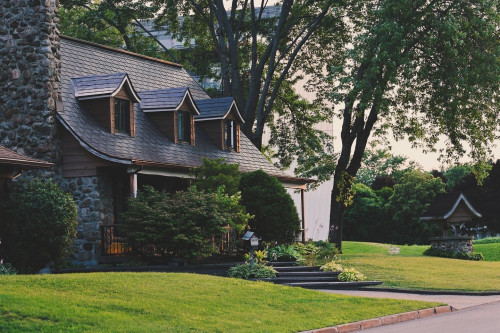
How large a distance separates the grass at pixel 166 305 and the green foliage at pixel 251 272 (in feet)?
11.4

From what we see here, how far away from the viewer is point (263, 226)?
2655 centimetres

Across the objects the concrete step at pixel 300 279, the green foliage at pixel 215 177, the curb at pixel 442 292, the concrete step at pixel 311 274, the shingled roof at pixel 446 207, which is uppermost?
the green foliage at pixel 215 177

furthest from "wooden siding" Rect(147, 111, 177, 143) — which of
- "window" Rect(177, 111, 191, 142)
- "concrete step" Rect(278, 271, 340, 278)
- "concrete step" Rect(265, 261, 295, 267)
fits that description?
"concrete step" Rect(278, 271, 340, 278)

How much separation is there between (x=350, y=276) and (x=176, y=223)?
5.19m

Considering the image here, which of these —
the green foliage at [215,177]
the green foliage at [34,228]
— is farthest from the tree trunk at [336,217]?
the green foliage at [34,228]

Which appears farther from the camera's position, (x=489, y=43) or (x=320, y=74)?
(x=320, y=74)

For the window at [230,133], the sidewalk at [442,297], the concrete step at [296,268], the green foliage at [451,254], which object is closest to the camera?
the sidewalk at [442,297]

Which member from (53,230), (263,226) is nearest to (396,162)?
(263,226)

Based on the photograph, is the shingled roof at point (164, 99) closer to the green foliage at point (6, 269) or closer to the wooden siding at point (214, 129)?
the wooden siding at point (214, 129)

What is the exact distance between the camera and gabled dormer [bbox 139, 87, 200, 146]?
28.8m

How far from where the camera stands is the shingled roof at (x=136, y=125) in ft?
80.8

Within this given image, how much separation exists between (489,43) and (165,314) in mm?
24423

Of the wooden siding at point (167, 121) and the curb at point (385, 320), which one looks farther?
the wooden siding at point (167, 121)

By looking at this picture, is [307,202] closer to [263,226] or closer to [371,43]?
[371,43]
